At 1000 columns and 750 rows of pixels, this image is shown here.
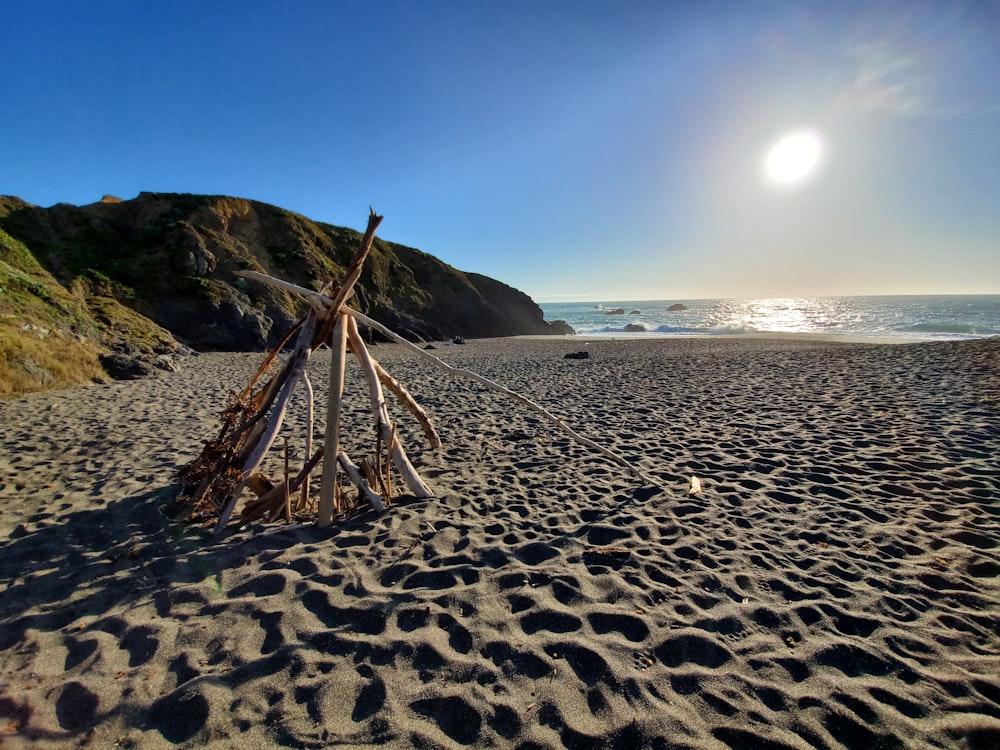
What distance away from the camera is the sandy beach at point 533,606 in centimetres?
215

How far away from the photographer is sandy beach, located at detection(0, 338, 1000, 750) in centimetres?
215

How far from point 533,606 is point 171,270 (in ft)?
92.7

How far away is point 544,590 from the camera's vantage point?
10.3 feet

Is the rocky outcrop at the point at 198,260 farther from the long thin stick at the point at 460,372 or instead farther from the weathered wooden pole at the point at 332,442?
the weathered wooden pole at the point at 332,442

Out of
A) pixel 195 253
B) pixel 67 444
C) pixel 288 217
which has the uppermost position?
pixel 288 217

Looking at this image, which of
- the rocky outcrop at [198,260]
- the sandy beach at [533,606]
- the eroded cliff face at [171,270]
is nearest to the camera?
the sandy beach at [533,606]

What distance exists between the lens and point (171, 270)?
23719 mm

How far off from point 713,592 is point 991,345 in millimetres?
17975

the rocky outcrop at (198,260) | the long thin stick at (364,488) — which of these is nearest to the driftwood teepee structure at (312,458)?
the long thin stick at (364,488)

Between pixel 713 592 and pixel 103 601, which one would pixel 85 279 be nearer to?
pixel 103 601

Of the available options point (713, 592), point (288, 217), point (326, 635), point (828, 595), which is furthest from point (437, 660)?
point (288, 217)

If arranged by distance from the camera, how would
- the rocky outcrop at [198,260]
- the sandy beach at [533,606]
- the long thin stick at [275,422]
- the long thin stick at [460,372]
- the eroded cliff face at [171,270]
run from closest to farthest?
the sandy beach at [533,606] < the long thin stick at [275,422] < the long thin stick at [460,372] < the eroded cliff face at [171,270] < the rocky outcrop at [198,260]

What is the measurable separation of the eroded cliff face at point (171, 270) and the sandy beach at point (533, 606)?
9792 mm

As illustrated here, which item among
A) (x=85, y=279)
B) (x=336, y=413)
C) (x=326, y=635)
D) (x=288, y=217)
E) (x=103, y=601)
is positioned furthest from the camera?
(x=288, y=217)
